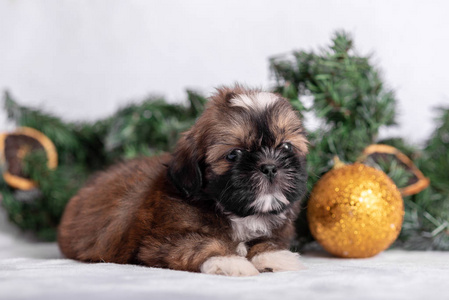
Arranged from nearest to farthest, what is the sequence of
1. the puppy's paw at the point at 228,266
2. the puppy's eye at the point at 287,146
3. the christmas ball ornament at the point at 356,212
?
the puppy's paw at the point at 228,266, the puppy's eye at the point at 287,146, the christmas ball ornament at the point at 356,212

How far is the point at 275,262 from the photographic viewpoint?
7.19 ft

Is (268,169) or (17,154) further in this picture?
(17,154)

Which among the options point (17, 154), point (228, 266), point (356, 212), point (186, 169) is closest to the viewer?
point (228, 266)

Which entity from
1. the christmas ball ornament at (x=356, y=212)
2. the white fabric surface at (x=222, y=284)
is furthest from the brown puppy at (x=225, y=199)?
the christmas ball ornament at (x=356, y=212)

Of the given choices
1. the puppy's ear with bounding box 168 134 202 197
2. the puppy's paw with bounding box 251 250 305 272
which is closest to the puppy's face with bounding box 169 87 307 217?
the puppy's ear with bounding box 168 134 202 197

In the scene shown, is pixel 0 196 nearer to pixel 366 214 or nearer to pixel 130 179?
pixel 130 179

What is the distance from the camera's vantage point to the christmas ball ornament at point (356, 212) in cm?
260

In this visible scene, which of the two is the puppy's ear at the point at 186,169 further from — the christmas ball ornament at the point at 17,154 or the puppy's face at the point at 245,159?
the christmas ball ornament at the point at 17,154

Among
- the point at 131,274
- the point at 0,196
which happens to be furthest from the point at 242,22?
the point at 131,274

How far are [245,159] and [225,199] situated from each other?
0.61ft

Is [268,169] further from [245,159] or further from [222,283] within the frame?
[222,283]

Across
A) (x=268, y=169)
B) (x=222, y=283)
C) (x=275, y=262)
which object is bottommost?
(x=275, y=262)

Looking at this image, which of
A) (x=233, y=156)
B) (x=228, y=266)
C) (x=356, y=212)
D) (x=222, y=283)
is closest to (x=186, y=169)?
(x=233, y=156)

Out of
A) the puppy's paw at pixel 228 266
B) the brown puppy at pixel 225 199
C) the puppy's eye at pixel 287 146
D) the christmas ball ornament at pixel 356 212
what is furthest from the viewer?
the christmas ball ornament at pixel 356 212
